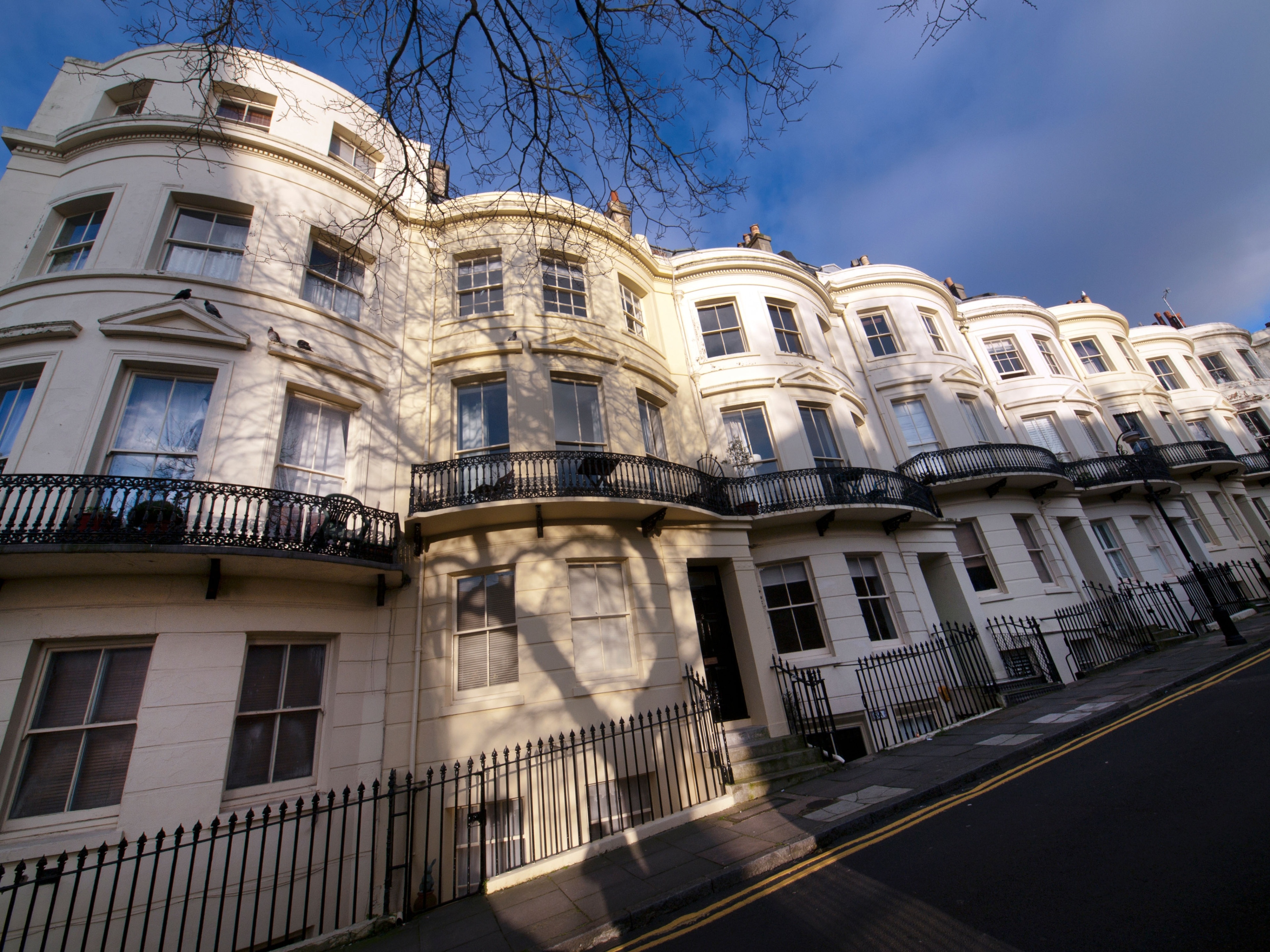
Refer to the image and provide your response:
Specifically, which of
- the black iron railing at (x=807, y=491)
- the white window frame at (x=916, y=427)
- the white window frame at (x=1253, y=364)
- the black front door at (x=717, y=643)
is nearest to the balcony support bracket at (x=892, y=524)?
the black iron railing at (x=807, y=491)

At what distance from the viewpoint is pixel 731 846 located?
553 centimetres

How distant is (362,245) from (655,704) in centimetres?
1122

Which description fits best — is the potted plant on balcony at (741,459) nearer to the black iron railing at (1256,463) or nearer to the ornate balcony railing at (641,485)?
the ornate balcony railing at (641,485)

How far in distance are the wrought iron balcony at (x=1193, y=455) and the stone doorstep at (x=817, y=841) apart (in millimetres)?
19379

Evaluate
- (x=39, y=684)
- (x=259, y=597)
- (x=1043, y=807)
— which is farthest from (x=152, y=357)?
(x=1043, y=807)

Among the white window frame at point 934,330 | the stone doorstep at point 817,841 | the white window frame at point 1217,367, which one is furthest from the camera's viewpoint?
the white window frame at point 1217,367

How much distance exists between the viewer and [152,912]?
18.0 ft

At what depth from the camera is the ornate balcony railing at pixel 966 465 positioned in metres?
14.5

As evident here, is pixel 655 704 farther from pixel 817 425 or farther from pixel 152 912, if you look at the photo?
pixel 817 425

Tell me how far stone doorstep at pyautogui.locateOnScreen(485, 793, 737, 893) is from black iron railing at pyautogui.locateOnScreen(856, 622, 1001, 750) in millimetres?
4291

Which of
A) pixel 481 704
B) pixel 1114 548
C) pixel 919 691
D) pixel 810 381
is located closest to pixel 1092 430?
pixel 1114 548

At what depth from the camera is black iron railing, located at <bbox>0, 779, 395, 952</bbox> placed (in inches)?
186

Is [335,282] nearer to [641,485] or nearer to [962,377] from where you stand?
[641,485]

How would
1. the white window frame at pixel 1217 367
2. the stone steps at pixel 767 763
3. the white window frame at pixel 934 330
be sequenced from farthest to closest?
the white window frame at pixel 1217 367 → the white window frame at pixel 934 330 → the stone steps at pixel 767 763
